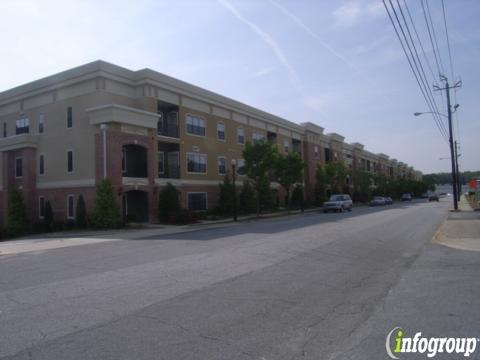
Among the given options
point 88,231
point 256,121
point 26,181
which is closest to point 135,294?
point 88,231

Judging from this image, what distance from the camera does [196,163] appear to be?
36250mm

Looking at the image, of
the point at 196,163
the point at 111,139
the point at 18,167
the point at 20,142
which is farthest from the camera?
the point at 196,163

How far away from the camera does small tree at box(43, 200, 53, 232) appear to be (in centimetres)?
2891

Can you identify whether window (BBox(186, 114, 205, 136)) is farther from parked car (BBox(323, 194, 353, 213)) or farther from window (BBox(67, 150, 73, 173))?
parked car (BBox(323, 194, 353, 213))

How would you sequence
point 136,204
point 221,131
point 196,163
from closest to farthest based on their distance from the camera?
point 136,204 → point 196,163 → point 221,131

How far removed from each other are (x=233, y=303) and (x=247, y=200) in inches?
1300

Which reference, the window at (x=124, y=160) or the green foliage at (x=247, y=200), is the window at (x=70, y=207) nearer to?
the window at (x=124, y=160)

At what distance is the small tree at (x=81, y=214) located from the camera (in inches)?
1055

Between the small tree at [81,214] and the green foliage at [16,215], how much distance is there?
6054 millimetres

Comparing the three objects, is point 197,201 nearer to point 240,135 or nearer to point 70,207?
point 240,135

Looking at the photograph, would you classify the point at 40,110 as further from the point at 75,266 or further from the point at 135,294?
the point at 135,294

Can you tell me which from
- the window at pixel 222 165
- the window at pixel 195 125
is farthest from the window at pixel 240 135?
the window at pixel 195 125

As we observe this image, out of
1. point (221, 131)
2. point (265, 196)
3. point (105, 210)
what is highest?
point (221, 131)

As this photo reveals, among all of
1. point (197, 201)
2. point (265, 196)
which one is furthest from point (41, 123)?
Answer: point (265, 196)
